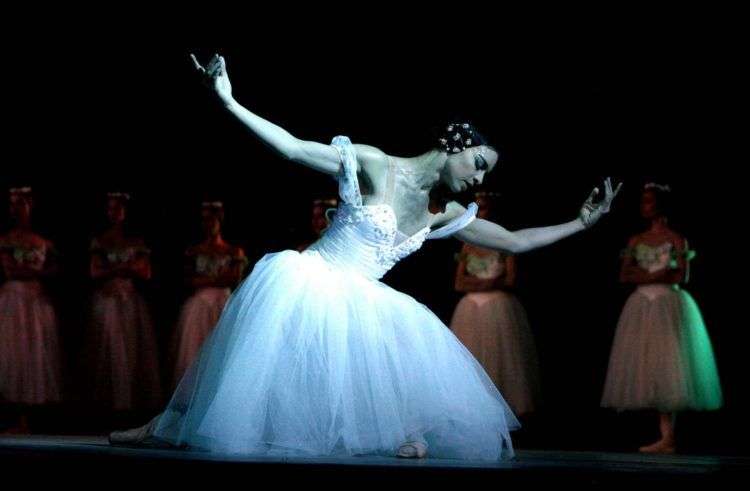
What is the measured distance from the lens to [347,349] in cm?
316

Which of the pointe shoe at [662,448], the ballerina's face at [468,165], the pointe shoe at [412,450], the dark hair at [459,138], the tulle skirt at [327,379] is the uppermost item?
the dark hair at [459,138]

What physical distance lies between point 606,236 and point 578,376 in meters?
0.74

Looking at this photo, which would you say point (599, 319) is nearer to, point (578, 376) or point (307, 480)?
point (578, 376)

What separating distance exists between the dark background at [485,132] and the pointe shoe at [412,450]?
6.81ft

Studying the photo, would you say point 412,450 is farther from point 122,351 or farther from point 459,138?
point 122,351

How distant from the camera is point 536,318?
20.7 feet

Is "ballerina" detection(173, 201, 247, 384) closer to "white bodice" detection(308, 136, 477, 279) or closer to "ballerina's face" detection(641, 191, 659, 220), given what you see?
"ballerina's face" detection(641, 191, 659, 220)

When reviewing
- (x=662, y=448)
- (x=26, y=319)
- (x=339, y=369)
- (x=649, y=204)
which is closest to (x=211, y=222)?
(x=26, y=319)

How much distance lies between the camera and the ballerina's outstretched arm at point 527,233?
3.56 m

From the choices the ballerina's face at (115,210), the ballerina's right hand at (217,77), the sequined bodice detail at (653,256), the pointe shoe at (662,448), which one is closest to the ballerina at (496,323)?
the sequined bodice detail at (653,256)

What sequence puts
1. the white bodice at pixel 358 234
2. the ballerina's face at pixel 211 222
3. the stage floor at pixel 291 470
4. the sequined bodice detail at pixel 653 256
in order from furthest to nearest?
the ballerina's face at pixel 211 222
the sequined bodice detail at pixel 653 256
the white bodice at pixel 358 234
the stage floor at pixel 291 470

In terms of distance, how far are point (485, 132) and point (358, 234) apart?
2.30 m

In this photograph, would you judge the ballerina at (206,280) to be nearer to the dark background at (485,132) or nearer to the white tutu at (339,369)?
the dark background at (485,132)

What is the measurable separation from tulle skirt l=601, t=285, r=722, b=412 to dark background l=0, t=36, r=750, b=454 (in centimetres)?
25
